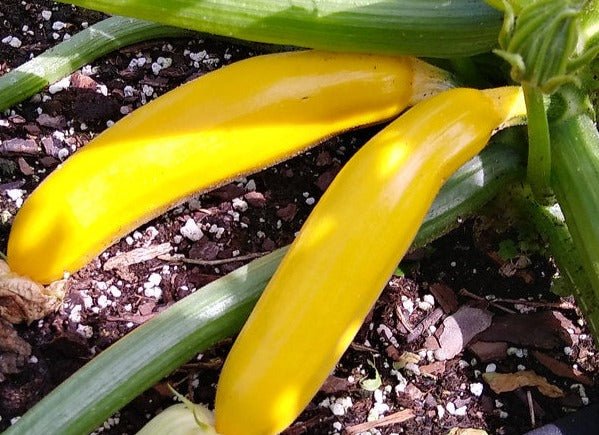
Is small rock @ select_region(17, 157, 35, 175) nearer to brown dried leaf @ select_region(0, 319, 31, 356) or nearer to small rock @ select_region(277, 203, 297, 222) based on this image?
brown dried leaf @ select_region(0, 319, 31, 356)

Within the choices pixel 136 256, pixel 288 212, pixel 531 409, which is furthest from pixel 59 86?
pixel 531 409

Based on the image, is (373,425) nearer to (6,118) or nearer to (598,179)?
(598,179)

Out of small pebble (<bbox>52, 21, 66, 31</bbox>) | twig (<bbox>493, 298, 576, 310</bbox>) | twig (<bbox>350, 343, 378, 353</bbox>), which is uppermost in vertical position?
small pebble (<bbox>52, 21, 66, 31</bbox>)

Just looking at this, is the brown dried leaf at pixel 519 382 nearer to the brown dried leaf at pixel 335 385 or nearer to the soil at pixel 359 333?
the soil at pixel 359 333

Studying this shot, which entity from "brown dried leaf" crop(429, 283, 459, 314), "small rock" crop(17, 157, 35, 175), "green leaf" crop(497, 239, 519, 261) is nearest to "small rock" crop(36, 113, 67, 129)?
"small rock" crop(17, 157, 35, 175)

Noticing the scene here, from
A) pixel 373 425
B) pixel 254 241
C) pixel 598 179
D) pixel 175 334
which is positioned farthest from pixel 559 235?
pixel 175 334

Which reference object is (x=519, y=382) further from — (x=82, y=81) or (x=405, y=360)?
(x=82, y=81)
